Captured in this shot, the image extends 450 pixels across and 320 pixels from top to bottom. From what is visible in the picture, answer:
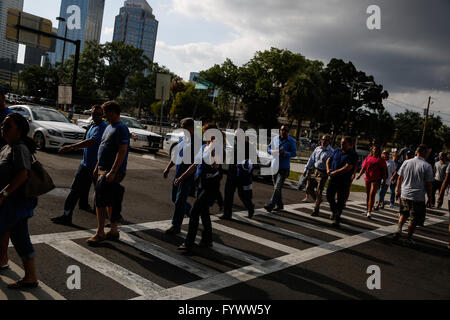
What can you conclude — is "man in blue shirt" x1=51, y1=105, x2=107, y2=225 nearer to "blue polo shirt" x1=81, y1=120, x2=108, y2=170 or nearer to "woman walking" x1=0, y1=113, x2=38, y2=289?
"blue polo shirt" x1=81, y1=120, x2=108, y2=170

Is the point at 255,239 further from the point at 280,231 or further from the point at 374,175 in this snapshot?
the point at 374,175

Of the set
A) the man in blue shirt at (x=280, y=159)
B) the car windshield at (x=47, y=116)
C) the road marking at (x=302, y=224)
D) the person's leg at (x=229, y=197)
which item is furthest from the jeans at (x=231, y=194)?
the car windshield at (x=47, y=116)

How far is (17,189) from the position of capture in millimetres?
3604

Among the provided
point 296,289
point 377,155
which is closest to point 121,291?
point 296,289

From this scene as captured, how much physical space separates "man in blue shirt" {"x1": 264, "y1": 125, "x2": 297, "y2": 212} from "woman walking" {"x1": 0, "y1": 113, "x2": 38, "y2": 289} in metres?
5.96

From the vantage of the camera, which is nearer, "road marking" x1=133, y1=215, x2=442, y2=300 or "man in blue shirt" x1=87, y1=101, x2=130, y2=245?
"road marking" x1=133, y1=215, x2=442, y2=300

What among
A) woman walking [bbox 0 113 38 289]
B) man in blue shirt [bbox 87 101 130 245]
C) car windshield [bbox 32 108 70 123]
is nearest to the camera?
woman walking [bbox 0 113 38 289]

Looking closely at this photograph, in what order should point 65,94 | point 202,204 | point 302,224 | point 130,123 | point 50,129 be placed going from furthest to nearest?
point 65,94
point 130,123
point 50,129
point 302,224
point 202,204

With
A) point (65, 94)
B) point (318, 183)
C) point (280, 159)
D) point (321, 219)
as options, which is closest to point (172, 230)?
point (280, 159)

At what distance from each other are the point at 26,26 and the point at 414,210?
18969 mm

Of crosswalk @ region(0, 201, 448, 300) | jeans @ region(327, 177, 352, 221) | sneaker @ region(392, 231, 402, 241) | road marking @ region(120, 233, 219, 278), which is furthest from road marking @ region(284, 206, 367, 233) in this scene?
road marking @ region(120, 233, 219, 278)

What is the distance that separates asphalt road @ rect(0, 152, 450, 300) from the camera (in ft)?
13.7

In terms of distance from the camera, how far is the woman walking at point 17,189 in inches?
139

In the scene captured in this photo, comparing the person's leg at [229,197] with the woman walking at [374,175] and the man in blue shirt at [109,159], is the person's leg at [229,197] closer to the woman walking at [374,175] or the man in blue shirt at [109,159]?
the man in blue shirt at [109,159]
